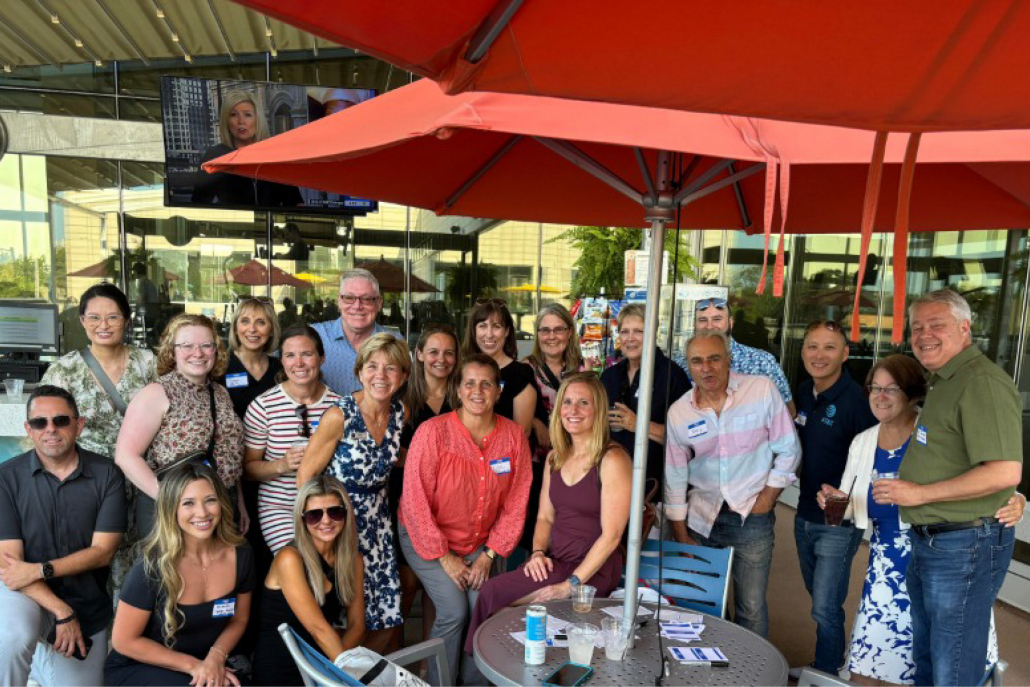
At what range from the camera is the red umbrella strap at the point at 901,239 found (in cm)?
123

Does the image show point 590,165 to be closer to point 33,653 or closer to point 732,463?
point 732,463

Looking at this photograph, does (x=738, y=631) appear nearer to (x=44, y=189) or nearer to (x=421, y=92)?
(x=421, y=92)

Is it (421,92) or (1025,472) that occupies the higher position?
(421,92)

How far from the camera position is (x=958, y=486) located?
2.43m

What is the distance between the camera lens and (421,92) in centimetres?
223

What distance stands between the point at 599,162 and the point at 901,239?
1534 millimetres

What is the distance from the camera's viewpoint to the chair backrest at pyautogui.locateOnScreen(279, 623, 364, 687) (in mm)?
1786

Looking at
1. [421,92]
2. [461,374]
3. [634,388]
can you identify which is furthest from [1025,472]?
[421,92]

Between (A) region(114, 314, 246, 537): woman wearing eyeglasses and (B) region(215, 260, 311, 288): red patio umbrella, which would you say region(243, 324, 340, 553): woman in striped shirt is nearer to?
(A) region(114, 314, 246, 537): woman wearing eyeglasses

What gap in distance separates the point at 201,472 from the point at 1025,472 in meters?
5.66

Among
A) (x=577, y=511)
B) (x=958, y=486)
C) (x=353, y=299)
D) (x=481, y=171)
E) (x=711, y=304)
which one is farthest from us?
(x=711, y=304)

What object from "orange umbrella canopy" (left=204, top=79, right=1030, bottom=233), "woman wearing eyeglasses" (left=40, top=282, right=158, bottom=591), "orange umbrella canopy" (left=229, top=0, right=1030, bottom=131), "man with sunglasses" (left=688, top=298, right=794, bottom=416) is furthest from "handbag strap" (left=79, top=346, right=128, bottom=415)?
"man with sunglasses" (left=688, top=298, right=794, bottom=416)

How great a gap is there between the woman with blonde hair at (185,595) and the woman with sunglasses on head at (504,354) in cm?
150

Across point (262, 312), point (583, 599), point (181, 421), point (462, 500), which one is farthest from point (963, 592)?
point (262, 312)
